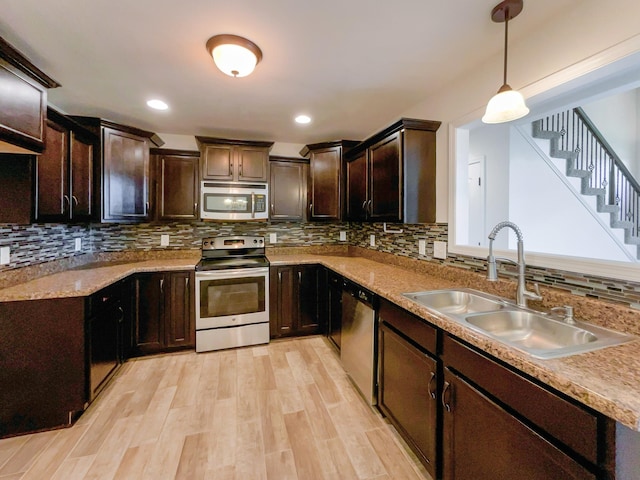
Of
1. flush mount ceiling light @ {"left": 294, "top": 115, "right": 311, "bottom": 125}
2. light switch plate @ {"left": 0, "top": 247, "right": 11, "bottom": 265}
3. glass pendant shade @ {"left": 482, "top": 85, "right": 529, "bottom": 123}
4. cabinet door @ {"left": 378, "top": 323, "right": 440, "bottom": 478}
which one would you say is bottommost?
cabinet door @ {"left": 378, "top": 323, "right": 440, "bottom": 478}

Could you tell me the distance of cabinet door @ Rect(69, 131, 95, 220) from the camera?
7.46 ft

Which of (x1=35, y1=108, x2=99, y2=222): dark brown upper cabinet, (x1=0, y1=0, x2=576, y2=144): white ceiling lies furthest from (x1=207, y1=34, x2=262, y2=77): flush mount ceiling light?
(x1=35, y1=108, x2=99, y2=222): dark brown upper cabinet

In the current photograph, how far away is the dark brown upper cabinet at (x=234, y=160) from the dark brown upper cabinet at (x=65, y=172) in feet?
3.13

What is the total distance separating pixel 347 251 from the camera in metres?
3.95

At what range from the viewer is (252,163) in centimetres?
322

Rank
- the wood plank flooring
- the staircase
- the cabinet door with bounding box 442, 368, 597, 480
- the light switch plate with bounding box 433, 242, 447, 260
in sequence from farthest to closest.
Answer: the staircase < the light switch plate with bounding box 433, 242, 447, 260 < the wood plank flooring < the cabinet door with bounding box 442, 368, 597, 480

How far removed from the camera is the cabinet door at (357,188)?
281 centimetres

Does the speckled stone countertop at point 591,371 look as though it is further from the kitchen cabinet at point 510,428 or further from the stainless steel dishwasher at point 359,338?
the stainless steel dishwasher at point 359,338

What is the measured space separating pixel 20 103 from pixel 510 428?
2767 mm

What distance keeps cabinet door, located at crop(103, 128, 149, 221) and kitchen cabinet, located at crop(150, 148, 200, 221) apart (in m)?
0.12

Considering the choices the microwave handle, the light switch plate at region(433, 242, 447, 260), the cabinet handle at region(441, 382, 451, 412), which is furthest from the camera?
the microwave handle

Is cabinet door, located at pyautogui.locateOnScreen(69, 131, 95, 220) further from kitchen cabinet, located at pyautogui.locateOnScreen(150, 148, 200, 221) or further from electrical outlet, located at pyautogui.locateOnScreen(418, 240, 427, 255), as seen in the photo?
electrical outlet, located at pyautogui.locateOnScreen(418, 240, 427, 255)

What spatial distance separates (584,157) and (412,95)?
236 centimetres

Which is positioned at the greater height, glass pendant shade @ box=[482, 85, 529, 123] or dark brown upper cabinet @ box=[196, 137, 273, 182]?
dark brown upper cabinet @ box=[196, 137, 273, 182]
